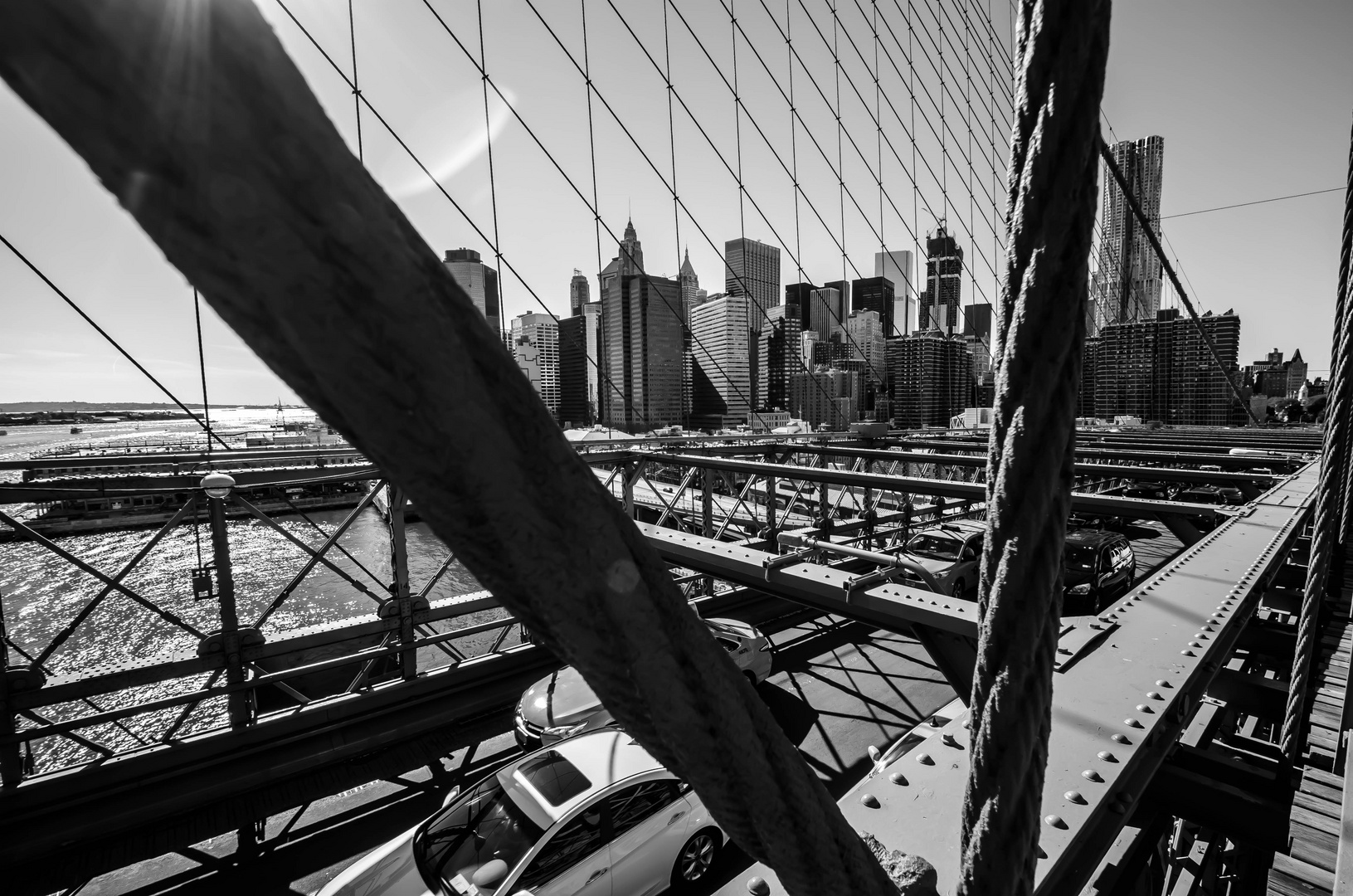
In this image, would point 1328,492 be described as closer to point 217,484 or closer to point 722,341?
point 217,484

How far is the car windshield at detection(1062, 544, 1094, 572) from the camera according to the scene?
8.44 metres

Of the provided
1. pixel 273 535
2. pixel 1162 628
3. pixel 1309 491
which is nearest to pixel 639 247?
pixel 1309 491

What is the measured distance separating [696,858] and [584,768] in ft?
3.31

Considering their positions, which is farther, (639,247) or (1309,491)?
(639,247)

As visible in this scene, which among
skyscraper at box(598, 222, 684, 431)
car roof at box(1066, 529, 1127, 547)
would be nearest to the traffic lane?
car roof at box(1066, 529, 1127, 547)

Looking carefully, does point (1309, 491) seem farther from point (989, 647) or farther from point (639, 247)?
point (639, 247)

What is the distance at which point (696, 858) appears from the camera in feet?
13.8

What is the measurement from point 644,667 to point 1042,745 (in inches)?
14.0

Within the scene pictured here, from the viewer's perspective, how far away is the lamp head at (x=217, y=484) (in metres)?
3.62

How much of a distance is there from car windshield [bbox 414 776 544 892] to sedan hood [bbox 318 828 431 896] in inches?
2.3

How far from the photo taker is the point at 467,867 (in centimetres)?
355

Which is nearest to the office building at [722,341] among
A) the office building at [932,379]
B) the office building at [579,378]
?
the office building at [579,378]

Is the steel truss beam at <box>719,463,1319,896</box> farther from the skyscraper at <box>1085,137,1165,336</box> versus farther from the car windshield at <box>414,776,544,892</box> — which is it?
the skyscraper at <box>1085,137,1165,336</box>

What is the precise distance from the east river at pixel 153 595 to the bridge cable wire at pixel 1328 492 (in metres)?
12.0
